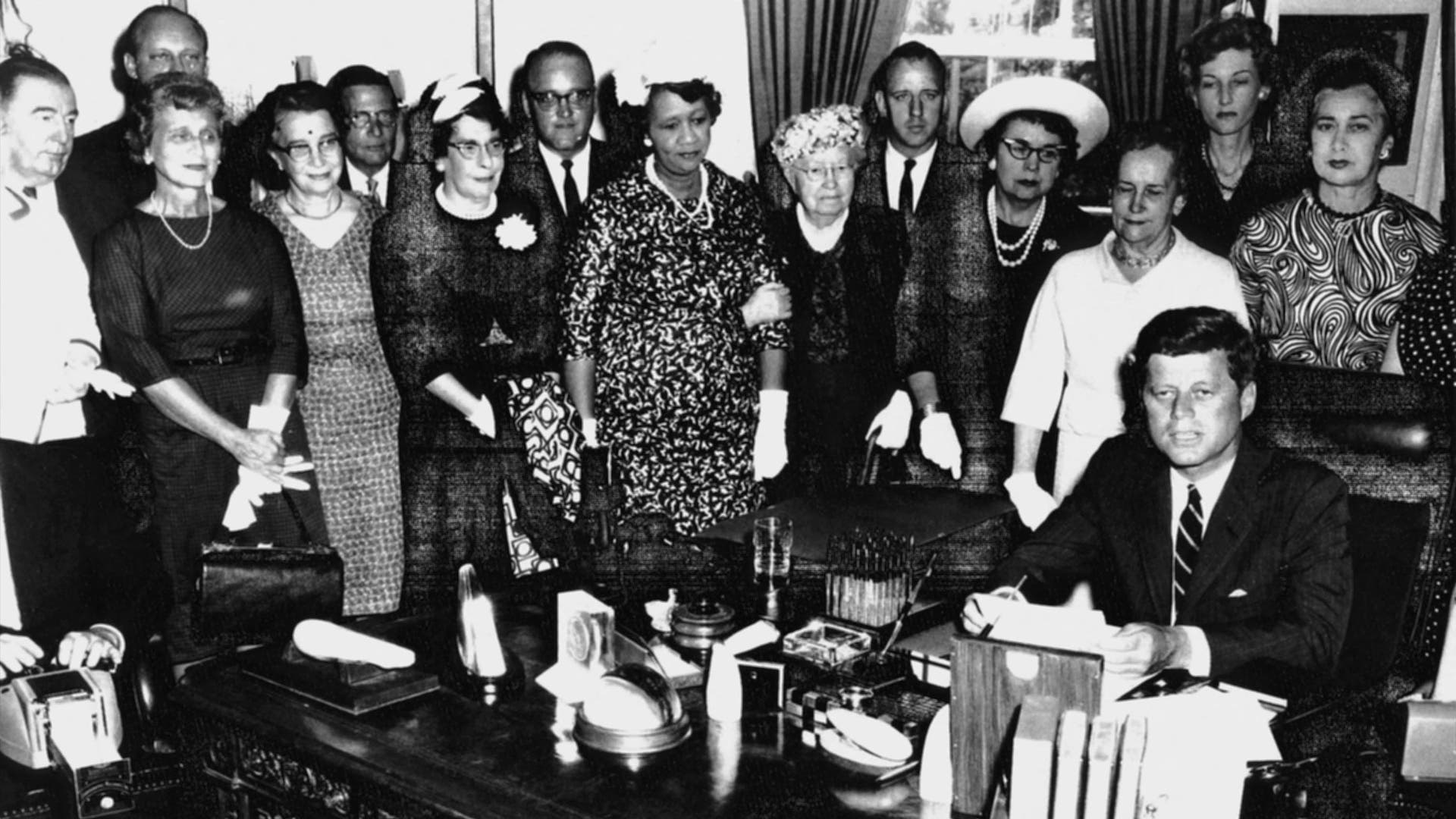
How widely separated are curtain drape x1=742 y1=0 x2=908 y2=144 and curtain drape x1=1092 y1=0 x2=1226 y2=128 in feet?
3.43

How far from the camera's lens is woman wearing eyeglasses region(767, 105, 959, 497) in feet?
13.3

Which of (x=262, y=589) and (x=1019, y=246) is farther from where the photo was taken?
(x=1019, y=246)

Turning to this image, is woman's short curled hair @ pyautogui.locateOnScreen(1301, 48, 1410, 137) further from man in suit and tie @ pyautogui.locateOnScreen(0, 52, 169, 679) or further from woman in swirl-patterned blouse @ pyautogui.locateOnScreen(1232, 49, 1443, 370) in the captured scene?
man in suit and tie @ pyautogui.locateOnScreen(0, 52, 169, 679)

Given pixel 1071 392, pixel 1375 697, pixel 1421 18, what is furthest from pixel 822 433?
pixel 1421 18

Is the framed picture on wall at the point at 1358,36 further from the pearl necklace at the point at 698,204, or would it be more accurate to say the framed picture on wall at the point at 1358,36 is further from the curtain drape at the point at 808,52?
the pearl necklace at the point at 698,204

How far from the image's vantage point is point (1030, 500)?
402 centimetres

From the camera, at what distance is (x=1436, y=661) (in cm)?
307

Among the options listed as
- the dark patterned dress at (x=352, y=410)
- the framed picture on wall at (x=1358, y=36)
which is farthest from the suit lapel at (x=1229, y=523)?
the framed picture on wall at (x=1358, y=36)

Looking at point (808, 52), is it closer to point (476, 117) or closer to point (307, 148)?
point (476, 117)

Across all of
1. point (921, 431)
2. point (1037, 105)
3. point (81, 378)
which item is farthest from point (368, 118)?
point (1037, 105)

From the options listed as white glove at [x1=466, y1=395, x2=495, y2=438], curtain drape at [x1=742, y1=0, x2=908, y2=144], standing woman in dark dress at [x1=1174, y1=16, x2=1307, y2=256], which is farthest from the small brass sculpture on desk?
curtain drape at [x1=742, y1=0, x2=908, y2=144]

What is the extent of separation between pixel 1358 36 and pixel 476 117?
4.27 metres

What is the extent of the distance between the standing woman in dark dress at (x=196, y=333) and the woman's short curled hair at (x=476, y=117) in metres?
0.54

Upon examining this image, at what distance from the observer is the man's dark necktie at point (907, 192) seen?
4.23 m
